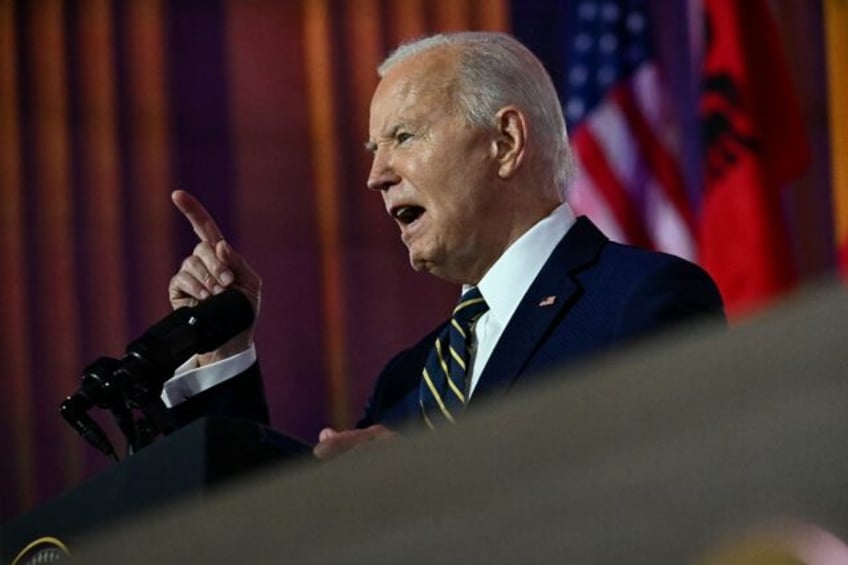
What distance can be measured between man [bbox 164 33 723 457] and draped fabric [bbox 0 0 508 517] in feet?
7.54

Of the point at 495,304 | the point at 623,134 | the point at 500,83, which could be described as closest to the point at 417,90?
the point at 500,83

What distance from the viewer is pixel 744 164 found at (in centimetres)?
397

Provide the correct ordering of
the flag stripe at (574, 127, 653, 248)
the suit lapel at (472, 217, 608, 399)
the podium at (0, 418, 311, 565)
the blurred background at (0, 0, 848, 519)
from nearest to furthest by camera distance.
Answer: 1. the podium at (0, 418, 311, 565)
2. the suit lapel at (472, 217, 608, 399)
3. the flag stripe at (574, 127, 653, 248)
4. the blurred background at (0, 0, 848, 519)

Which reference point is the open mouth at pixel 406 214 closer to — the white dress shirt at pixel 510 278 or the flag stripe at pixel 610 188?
the white dress shirt at pixel 510 278

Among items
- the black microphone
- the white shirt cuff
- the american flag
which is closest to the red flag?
the american flag

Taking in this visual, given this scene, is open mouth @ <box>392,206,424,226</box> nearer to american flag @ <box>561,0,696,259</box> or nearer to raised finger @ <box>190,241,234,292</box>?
raised finger @ <box>190,241,234,292</box>

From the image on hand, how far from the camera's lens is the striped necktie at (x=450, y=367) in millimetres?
2123

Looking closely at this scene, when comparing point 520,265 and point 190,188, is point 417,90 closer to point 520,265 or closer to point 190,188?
point 520,265

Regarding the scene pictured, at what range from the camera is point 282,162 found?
485cm

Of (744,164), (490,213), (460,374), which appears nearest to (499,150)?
(490,213)

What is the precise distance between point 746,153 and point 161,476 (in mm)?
3011

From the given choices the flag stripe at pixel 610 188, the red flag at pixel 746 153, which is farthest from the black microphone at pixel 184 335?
the flag stripe at pixel 610 188

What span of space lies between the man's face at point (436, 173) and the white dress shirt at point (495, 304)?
0.05 metres

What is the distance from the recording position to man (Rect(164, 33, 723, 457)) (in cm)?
207
